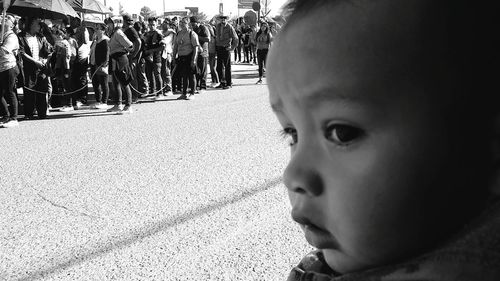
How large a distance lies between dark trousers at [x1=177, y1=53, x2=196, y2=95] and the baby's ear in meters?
11.0

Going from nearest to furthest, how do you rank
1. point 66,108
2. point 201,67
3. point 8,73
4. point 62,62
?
1. point 8,73
2. point 62,62
3. point 66,108
4. point 201,67

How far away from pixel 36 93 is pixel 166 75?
3.79 metres

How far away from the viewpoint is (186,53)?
1144 centimetres

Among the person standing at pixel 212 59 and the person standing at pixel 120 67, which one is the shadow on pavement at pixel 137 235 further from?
the person standing at pixel 212 59

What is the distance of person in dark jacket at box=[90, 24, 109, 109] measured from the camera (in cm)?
979

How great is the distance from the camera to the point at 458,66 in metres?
0.64

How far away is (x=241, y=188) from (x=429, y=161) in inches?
152

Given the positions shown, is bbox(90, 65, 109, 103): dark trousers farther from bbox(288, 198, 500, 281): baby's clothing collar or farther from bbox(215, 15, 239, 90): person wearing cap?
bbox(288, 198, 500, 281): baby's clothing collar

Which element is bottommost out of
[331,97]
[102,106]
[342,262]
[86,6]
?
[102,106]

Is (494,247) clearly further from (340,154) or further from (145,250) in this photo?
(145,250)

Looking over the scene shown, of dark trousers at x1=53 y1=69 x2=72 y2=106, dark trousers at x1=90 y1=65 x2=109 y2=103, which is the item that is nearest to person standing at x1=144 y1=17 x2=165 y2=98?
dark trousers at x1=90 y1=65 x2=109 y2=103

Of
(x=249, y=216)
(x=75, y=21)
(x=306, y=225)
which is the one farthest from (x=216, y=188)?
(x=75, y=21)

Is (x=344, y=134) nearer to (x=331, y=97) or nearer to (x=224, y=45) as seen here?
(x=331, y=97)

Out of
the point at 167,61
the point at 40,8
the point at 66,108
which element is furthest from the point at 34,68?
the point at 167,61
